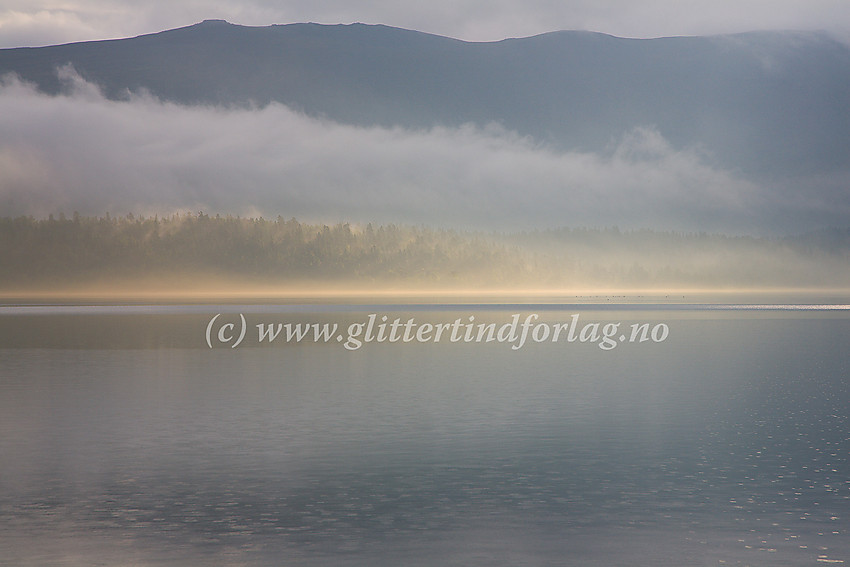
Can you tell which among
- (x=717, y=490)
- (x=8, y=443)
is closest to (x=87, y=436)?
(x=8, y=443)

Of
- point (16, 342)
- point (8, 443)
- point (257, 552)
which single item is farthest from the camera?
point (16, 342)

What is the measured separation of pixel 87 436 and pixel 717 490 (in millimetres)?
25717

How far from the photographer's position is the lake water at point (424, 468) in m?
26.9

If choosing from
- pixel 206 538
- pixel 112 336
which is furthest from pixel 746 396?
pixel 112 336

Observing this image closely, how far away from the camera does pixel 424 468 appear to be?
124 ft

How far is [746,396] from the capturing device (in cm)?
6325

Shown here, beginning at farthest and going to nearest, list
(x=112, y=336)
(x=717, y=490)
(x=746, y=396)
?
(x=112, y=336) < (x=746, y=396) < (x=717, y=490)

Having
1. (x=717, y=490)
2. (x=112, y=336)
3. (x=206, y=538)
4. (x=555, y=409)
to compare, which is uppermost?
(x=206, y=538)

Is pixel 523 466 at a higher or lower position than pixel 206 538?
lower

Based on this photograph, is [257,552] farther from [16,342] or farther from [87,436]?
[16,342]

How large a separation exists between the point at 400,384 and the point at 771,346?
60.4m

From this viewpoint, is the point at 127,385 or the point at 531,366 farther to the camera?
the point at 531,366

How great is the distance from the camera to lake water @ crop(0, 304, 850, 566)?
2694 centimetres

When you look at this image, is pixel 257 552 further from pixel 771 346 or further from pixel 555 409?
pixel 771 346
